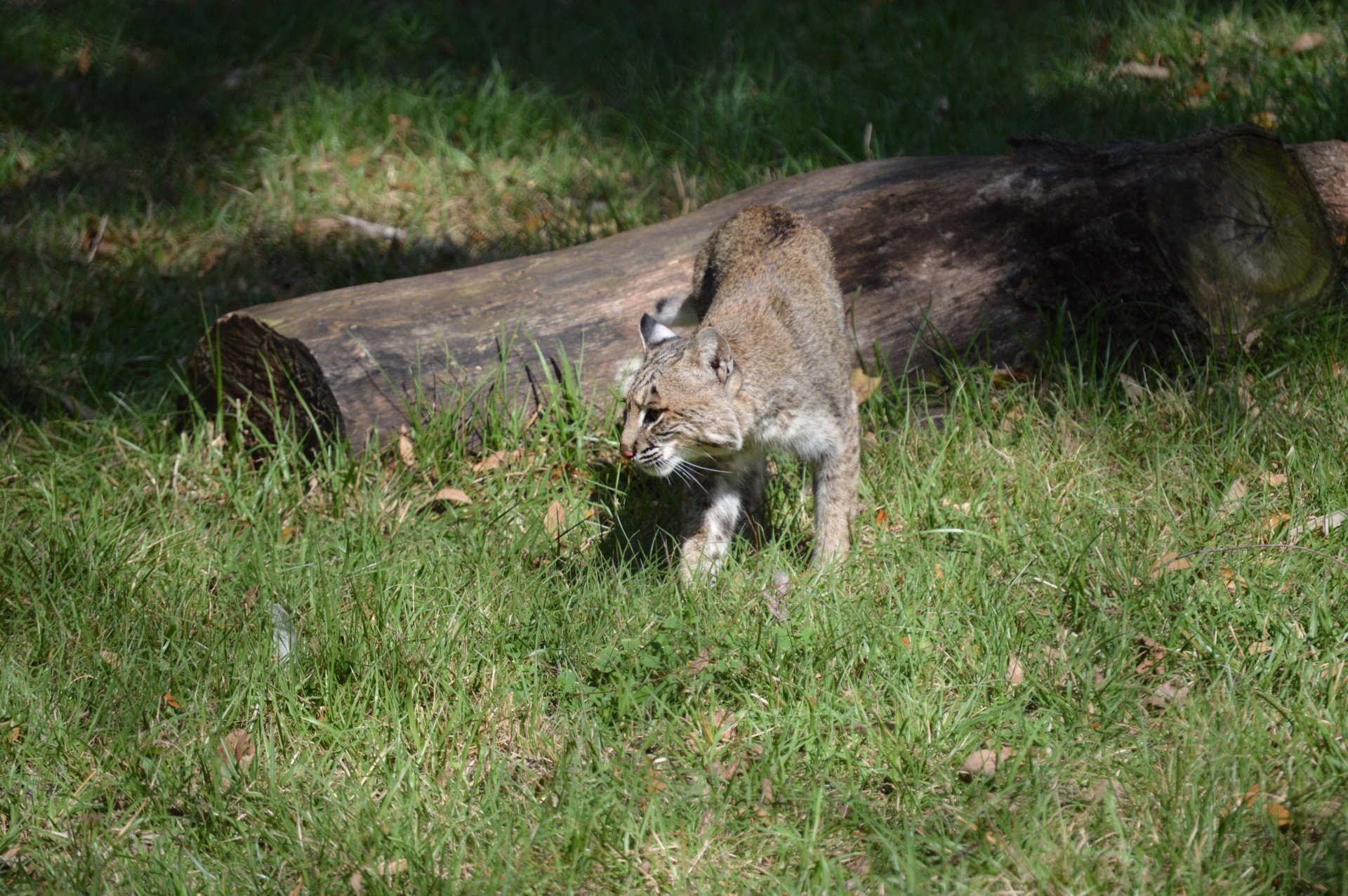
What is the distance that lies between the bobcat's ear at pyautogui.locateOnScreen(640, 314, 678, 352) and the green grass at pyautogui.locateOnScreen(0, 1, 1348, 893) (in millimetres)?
718

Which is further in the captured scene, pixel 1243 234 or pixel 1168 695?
pixel 1243 234

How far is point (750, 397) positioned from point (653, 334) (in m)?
0.48

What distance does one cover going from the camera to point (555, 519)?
455 cm

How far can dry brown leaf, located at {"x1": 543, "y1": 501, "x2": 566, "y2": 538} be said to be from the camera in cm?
448

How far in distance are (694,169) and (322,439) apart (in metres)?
3.30

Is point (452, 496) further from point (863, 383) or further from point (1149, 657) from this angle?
point (1149, 657)

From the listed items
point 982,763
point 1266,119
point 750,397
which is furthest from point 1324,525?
point 1266,119

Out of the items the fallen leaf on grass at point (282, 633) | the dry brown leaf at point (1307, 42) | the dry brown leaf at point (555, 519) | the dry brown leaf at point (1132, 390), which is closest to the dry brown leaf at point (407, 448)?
the dry brown leaf at point (555, 519)

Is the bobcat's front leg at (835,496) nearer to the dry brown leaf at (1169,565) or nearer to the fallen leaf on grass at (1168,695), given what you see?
the dry brown leaf at (1169,565)

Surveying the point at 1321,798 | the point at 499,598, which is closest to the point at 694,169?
the point at 499,598

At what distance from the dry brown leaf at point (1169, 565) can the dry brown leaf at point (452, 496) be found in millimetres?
2673

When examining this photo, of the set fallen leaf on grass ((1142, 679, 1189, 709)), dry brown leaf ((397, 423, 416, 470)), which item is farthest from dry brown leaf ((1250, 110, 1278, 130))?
dry brown leaf ((397, 423, 416, 470))

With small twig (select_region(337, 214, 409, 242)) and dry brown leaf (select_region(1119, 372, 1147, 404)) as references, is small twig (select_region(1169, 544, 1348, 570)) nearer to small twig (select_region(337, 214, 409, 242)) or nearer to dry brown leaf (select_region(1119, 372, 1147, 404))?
dry brown leaf (select_region(1119, 372, 1147, 404))

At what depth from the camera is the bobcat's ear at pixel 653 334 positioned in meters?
4.27
